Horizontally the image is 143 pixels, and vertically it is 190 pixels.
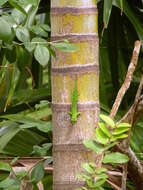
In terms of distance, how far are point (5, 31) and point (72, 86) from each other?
158mm

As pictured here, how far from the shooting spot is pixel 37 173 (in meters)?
1.10

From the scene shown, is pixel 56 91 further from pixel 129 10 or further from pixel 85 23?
pixel 129 10

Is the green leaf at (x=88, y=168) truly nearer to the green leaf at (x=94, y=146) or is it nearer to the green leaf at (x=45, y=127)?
the green leaf at (x=94, y=146)

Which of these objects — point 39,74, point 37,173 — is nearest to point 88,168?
point 37,173

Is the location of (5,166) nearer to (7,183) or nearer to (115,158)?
(7,183)

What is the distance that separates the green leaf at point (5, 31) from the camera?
936 millimetres

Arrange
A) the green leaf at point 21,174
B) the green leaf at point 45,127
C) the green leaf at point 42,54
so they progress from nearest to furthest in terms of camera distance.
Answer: the green leaf at point 42,54 < the green leaf at point 21,174 < the green leaf at point 45,127

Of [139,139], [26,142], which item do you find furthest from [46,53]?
[26,142]

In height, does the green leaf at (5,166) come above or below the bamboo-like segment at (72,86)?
below

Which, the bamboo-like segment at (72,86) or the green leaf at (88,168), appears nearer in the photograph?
the green leaf at (88,168)

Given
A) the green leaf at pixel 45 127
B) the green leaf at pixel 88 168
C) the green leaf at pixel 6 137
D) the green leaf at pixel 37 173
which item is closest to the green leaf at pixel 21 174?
the green leaf at pixel 37 173

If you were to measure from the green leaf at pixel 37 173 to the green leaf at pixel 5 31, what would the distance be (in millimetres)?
300

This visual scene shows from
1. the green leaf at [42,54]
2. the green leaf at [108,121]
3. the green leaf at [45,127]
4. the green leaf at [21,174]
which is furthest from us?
the green leaf at [45,127]

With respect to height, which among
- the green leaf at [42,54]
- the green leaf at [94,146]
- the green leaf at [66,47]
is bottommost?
the green leaf at [94,146]
